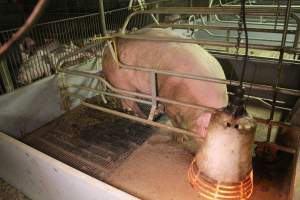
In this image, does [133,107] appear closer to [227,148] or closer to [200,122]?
[200,122]

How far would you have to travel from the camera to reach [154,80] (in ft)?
6.17

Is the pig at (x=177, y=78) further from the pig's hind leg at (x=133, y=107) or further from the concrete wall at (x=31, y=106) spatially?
the concrete wall at (x=31, y=106)

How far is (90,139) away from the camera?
8.04ft

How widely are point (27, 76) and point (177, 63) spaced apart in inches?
63.0

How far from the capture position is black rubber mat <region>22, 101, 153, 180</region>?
7.09 feet

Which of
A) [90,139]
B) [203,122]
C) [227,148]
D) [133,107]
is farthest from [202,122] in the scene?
[90,139]

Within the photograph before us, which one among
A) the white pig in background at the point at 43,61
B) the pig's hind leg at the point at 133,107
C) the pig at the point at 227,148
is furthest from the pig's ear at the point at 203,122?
the white pig in background at the point at 43,61

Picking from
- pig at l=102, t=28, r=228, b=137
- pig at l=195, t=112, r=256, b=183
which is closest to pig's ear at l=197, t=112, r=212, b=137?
pig at l=102, t=28, r=228, b=137

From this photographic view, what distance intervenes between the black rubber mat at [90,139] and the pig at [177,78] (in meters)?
0.43

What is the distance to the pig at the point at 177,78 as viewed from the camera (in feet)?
6.21

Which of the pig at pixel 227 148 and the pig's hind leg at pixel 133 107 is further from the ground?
the pig at pixel 227 148

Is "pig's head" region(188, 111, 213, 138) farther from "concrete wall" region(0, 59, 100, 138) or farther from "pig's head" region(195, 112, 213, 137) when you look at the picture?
"concrete wall" region(0, 59, 100, 138)

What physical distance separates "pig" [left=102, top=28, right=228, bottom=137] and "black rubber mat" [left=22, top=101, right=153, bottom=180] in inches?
16.9

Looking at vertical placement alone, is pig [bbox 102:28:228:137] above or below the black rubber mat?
above
